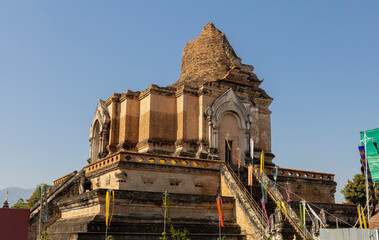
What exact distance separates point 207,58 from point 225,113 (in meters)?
5.91

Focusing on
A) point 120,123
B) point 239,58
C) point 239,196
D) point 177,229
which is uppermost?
point 239,58

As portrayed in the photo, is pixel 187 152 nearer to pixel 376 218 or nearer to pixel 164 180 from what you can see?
pixel 164 180

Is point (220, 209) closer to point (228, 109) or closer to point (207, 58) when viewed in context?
point (228, 109)

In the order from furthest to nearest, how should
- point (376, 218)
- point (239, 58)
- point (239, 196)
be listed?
point (239, 58) → point (239, 196) → point (376, 218)

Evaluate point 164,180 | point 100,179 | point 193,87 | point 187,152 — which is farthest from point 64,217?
point 193,87

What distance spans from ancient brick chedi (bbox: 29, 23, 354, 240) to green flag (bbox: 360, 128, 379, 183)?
3.89 metres

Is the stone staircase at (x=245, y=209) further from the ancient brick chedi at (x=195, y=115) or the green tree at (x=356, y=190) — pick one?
the green tree at (x=356, y=190)

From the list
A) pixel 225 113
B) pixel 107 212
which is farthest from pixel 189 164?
pixel 107 212

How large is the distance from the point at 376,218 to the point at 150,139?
1453 centimetres

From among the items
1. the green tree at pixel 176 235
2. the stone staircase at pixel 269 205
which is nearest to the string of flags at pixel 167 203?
the green tree at pixel 176 235

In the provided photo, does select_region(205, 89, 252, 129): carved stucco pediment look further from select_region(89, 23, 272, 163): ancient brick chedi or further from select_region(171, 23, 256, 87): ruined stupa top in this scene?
select_region(171, 23, 256, 87): ruined stupa top

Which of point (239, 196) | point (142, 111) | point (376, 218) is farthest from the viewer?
point (142, 111)

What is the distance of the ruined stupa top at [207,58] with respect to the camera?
31391 mm

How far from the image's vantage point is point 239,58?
1259 inches
